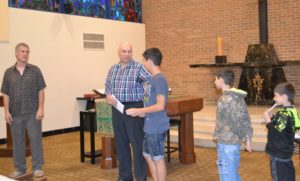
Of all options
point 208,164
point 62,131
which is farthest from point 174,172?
point 62,131

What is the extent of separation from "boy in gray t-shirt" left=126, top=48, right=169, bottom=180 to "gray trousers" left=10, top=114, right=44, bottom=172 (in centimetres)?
159

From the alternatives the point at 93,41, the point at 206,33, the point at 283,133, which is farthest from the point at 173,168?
the point at 206,33

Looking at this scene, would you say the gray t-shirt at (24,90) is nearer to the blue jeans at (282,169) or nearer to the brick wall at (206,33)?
the blue jeans at (282,169)

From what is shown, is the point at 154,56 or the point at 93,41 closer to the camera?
the point at 154,56

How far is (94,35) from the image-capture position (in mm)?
9789

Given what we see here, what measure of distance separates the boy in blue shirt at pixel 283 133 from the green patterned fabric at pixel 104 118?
8.04ft

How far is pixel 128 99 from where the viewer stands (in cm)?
438

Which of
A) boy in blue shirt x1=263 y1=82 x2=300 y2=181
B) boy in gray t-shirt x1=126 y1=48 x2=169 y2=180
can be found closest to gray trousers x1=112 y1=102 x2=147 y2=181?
boy in gray t-shirt x1=126 y1=48 x2=169 y2=180

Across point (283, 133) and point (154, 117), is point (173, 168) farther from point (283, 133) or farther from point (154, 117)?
point (283, 133)

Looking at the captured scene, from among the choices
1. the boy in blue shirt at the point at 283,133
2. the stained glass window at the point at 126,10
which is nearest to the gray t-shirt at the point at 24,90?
the boy in blue shirt at the point at 283,133

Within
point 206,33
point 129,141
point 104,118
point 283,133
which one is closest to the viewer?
point 283,133

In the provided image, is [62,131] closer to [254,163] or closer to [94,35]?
[94,35]

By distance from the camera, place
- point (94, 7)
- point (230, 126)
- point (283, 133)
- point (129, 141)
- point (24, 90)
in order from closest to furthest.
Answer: point (283, 133)
point (230, 126)
point (129, 141)
point (24, 90)
point (94, 7)

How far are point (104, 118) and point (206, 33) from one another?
570cm
